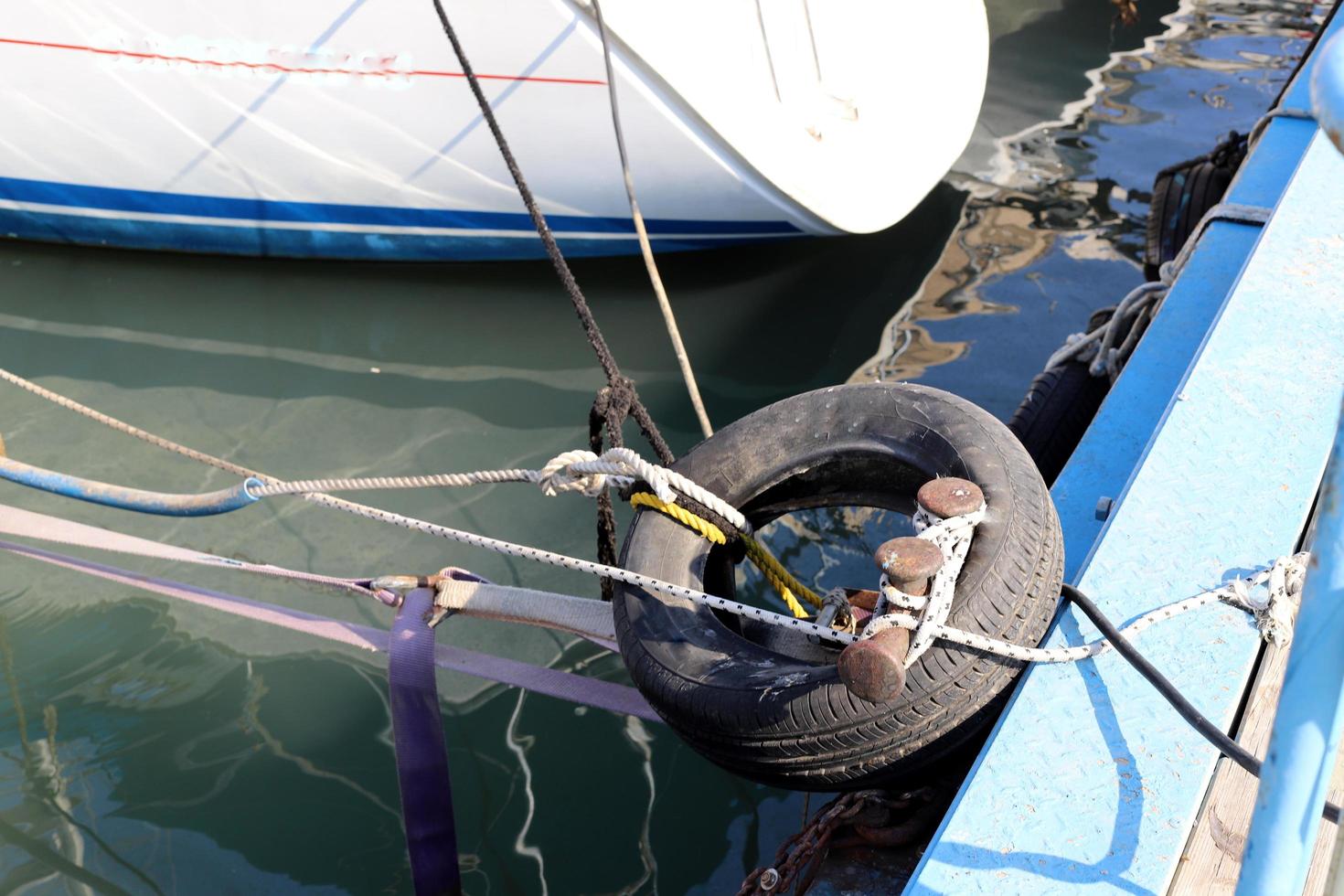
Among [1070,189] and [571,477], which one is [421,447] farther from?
[1070,189]

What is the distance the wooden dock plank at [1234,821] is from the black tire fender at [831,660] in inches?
12.9

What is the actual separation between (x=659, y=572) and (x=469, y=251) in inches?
110

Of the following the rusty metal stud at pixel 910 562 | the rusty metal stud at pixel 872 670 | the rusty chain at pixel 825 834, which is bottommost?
the rusty chain at pixel 825 834

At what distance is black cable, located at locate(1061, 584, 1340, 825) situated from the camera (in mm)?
1607

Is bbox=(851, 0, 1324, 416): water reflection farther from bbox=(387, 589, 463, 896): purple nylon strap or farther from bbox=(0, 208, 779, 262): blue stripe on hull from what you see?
bbox=(387, 589, 463, 896): purple nylon strap

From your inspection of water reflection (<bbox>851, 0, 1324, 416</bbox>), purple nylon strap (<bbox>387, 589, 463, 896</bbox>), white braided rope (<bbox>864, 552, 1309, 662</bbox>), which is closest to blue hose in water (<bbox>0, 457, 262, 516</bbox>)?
purple nylon strap (<bbox>387, 589, 463, 896</bbox>)

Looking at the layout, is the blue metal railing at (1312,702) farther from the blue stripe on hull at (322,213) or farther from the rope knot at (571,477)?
the blue stripe on hull at (322,213)

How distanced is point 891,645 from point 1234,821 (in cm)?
55

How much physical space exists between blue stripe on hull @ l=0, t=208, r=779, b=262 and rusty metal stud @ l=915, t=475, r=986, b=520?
2792mm

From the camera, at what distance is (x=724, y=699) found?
1913mm

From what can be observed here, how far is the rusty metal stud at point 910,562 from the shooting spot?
175cm

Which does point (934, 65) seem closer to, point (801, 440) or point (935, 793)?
point (801, 440)

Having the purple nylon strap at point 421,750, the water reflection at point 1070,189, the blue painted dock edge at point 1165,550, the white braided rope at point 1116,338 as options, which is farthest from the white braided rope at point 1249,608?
the water reflection at point 1070,189

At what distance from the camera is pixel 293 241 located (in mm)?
4754
